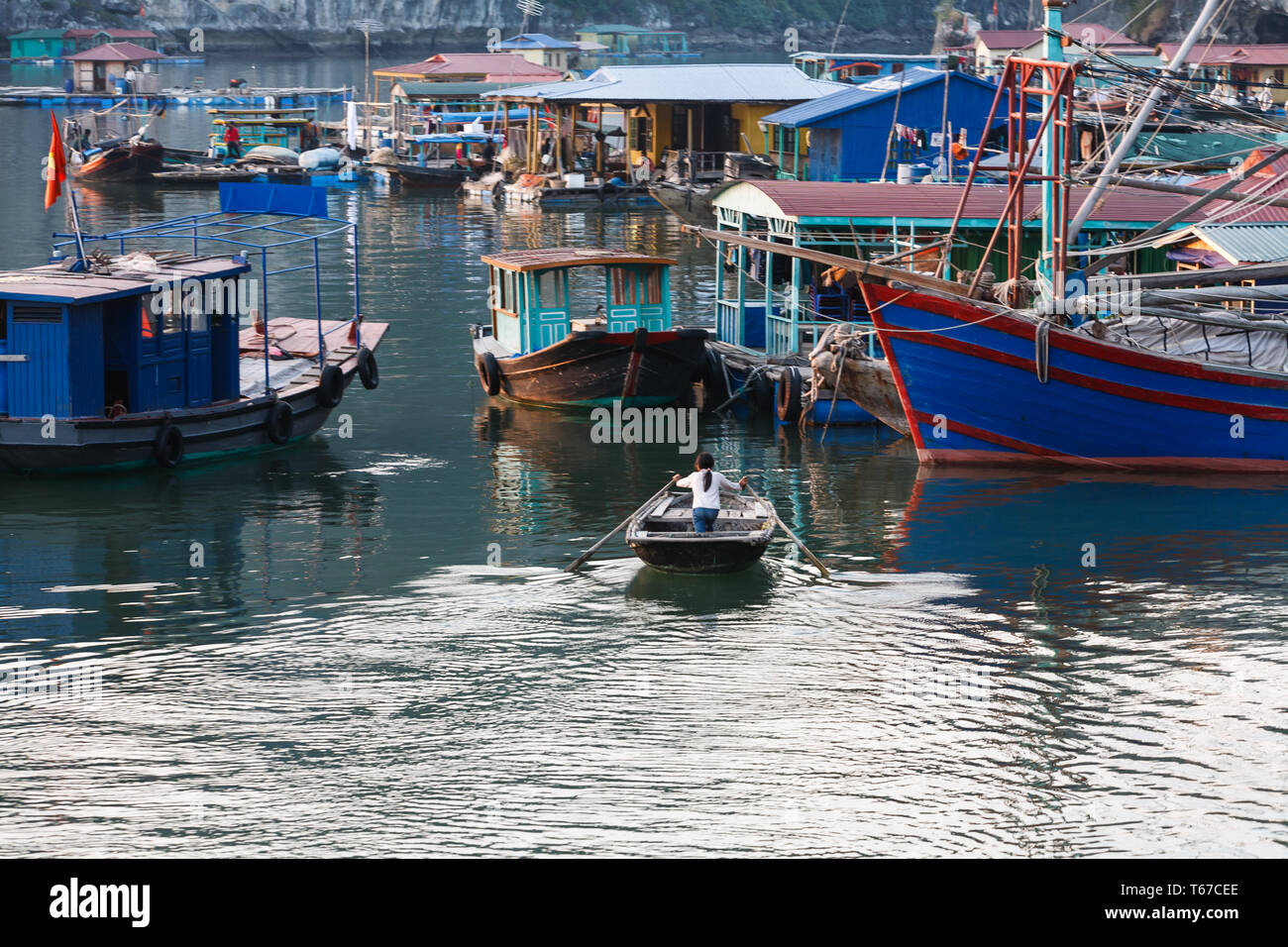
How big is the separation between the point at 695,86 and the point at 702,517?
4945 cm

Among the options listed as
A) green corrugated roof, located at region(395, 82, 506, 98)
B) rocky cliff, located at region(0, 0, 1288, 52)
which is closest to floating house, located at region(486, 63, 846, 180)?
green corrugated roof, located at region(395, 82, 506, 98)

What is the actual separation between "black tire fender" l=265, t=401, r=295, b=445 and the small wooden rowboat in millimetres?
8680

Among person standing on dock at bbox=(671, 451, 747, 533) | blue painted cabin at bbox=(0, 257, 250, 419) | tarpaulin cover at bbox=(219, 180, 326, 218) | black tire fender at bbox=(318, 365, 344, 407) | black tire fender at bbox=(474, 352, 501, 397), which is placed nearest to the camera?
person standing on dock at bbox=(671, 451, 747, 533)

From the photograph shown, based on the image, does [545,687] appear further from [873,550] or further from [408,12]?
[408,12]

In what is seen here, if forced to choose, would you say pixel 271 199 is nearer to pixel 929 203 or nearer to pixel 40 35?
pixel 929 203

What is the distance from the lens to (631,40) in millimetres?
169250

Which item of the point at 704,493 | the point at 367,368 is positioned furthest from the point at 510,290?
the point at 704,493

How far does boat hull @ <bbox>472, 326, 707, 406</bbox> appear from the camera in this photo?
2858cm

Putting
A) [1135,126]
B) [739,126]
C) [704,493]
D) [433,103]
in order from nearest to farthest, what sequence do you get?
[704,493], [1135,126], [739,126], [433,103]

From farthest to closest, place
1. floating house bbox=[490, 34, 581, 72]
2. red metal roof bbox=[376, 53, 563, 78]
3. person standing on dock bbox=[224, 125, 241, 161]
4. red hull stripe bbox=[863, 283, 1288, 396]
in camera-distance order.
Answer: floating house bbox=[490, 34, 581, 72] < red metal roof bbox=[376, 53, 563, 78] < person standing on dock bbox=[224, 125, 241, 161] < red hull stripe bbox=[863, 283, 1288, 396]

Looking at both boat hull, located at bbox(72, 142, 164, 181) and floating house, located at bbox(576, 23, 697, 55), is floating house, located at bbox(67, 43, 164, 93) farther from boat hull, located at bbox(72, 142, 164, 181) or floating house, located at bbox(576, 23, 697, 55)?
floating house, located at bbox(576, 23, 697, 55)

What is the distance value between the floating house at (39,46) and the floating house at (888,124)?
11223cm

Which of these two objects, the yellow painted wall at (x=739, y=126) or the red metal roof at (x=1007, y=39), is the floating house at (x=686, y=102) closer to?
the yellow painted wall at (x=739, y=126)

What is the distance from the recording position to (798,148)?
5653 centimetres
